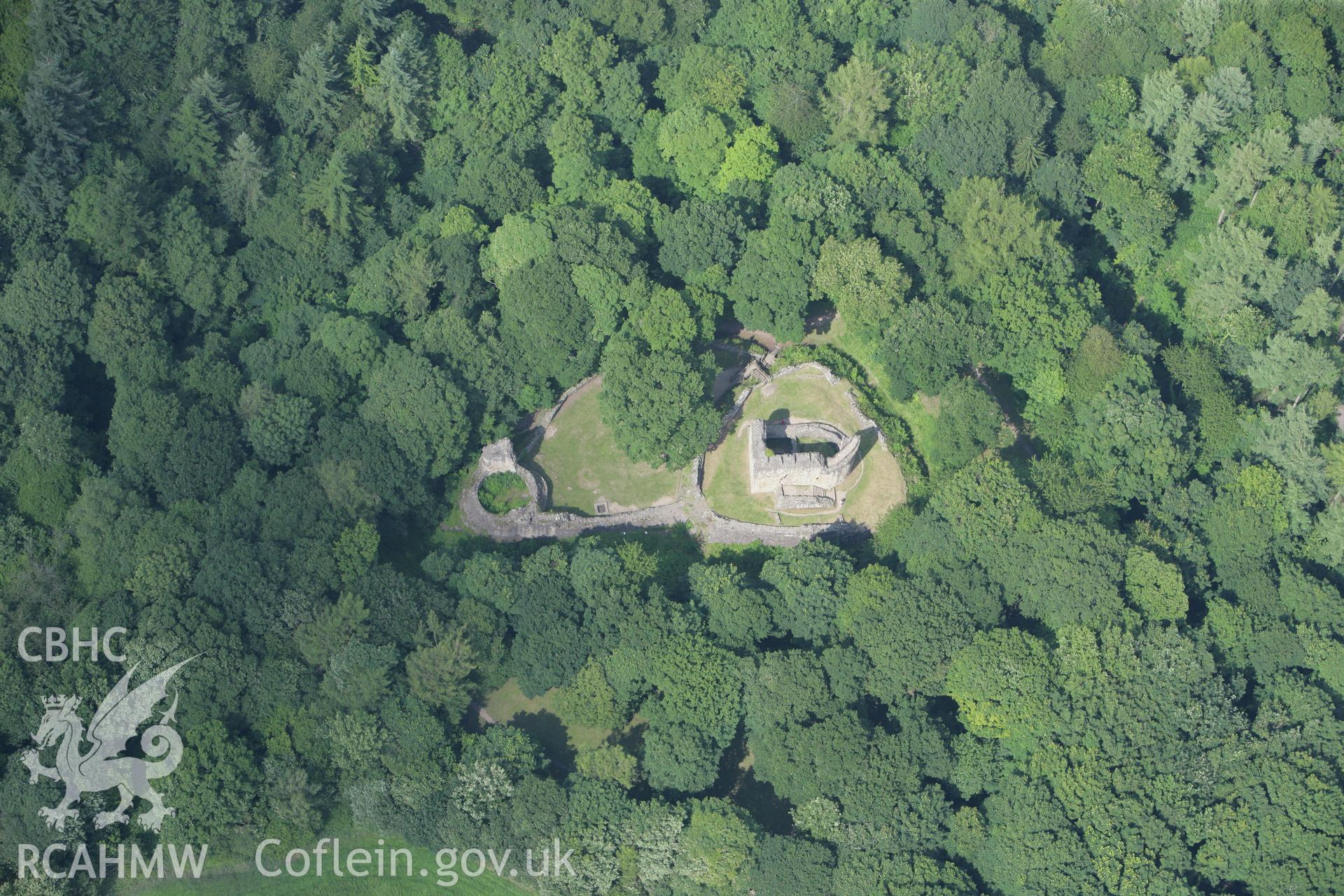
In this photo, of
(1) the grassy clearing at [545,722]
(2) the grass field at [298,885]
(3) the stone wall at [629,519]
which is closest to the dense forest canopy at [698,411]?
(1) the grassy clearing at [545,722]

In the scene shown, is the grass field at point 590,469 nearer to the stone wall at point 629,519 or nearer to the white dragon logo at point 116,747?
the stone wall at point 629,519

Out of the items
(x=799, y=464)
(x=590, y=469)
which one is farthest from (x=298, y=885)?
(x=799, y=464)

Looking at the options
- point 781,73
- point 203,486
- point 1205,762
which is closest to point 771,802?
point 1205,762

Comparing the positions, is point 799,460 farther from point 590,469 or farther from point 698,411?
point 590,469

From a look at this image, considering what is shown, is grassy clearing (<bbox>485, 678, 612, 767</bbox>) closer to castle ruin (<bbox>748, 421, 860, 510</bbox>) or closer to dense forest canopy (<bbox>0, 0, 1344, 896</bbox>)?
dense forest canopy (<bbox>0, 0, 1344, 896</bbox>)

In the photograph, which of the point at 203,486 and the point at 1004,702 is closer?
the point at 1004,702

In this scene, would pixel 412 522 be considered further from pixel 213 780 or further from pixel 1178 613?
pixel 1178 613
